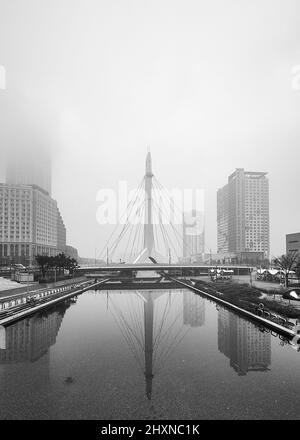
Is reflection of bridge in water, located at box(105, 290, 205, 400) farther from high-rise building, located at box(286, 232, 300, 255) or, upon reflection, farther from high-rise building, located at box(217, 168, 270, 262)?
high-rise building, located at box(217, 168, 270, 262)

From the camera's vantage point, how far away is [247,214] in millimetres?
170375

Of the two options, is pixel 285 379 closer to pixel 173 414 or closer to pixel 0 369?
pixel 173 414

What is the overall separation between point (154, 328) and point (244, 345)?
22.0ft

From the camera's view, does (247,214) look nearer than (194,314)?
No

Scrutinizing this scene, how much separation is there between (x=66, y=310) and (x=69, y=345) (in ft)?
37.6

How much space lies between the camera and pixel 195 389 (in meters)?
9.59

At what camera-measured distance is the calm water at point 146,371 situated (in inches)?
326

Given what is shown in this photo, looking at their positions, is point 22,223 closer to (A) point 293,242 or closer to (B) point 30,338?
(A) point 293,242

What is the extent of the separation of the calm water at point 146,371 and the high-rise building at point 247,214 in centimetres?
15127

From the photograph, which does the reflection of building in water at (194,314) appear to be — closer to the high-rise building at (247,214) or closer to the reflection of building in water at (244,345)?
the reflection of building in water at (244,345)

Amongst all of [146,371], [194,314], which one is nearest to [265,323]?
[194,314]

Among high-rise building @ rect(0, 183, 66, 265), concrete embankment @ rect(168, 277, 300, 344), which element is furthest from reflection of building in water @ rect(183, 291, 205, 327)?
high-rise building @ rect(0, 183, 66, 265)

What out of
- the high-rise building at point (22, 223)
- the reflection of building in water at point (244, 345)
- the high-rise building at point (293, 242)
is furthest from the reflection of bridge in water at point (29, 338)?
the high-rise building at point (22, 223)

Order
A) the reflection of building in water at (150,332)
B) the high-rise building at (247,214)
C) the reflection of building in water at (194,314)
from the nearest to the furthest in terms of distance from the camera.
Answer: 1. the reflection of building in water at (150,332)
2. the reflection of building in water at (194,314)
3. the high-rise building at (247,214)
